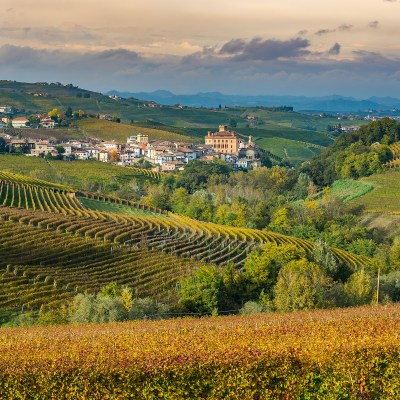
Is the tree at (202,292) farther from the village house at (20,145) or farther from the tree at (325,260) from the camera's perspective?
the village house at (20,145)

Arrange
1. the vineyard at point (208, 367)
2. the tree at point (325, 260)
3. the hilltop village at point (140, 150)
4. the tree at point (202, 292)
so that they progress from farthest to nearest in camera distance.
Answer: the hilltop village at point (140, 150) → the tree at point (325, 260) → the tree at point (202, 292) → the vineyard at point (208, 367)

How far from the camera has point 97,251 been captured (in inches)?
1383

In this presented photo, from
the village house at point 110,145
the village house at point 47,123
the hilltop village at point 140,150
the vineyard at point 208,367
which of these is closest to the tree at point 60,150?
the hilltop village at point 140,150

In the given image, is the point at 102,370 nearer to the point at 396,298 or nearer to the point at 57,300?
the point at 57,300

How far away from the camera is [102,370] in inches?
493

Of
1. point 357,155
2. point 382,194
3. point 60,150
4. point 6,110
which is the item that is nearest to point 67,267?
point 382,194

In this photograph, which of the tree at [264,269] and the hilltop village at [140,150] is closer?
the tree at [264,269]

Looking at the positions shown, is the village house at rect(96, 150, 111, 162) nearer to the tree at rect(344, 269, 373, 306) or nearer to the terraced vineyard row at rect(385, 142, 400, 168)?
the terraced vineyard row at rect(385, 142, 400, 168)

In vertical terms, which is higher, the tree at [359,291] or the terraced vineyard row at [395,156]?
the terraced vineyard row at [395,156]

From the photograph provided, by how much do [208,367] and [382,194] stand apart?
6006 cm

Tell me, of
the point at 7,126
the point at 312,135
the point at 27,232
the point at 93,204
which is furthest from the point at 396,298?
the point at 312,135

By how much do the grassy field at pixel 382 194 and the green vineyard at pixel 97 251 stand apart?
19.7 metres

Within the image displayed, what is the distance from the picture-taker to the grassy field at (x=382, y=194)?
6525 cm

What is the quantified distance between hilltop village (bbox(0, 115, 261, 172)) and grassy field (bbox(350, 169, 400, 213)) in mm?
42488
